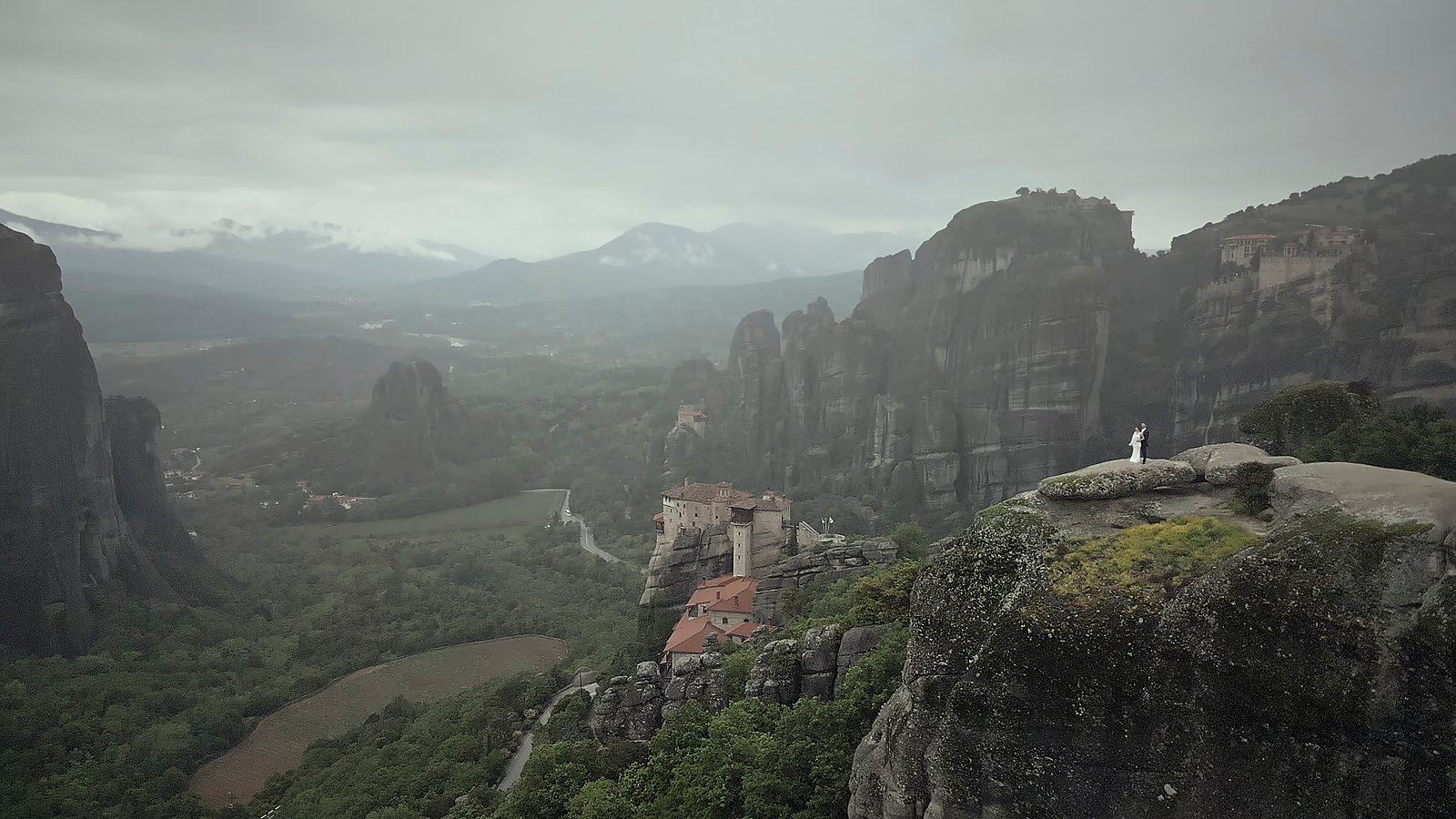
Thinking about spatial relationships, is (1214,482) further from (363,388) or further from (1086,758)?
(363,388)

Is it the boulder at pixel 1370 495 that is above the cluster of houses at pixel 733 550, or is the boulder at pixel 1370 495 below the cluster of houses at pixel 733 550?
above

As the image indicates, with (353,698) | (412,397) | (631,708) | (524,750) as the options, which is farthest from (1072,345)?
(412,397)

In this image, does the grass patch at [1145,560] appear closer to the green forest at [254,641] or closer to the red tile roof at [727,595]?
the red tile roof at [727,595]

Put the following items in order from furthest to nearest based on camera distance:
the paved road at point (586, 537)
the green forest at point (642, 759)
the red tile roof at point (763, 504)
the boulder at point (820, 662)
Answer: the paved road at point (586, 537) → the red tile roof at point (763, 504) → the boulder at point (820, 662) → the green forest at point (642, 759)

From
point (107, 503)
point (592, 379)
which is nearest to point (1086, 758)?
point (107, 503)

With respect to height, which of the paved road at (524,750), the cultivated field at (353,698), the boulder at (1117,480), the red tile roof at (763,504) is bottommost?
the cultivated field at (353,698)

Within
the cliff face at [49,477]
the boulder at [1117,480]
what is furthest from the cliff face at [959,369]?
the boulder at [1117,480]
